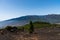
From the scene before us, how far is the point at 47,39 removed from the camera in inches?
866

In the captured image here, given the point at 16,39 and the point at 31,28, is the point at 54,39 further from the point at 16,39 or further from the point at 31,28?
the point at 31,28

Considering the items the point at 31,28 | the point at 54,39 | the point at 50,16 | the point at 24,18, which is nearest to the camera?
the point at 54,39

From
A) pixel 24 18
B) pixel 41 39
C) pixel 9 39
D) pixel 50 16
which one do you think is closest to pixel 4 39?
pixel 9 39

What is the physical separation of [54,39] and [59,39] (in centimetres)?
53

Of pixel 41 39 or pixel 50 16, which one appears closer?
pixel 41 39

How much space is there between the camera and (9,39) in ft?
73.4

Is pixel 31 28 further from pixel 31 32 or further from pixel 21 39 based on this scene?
pixel 21 39

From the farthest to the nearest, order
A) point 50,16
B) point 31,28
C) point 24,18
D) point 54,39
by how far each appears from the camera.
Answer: point 50,16
point 24,18
point 31,28
point 54,39

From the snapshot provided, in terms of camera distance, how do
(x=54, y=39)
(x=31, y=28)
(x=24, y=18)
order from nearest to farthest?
(x=54, y=39), (x=31, y=28), (x=24, y=18)

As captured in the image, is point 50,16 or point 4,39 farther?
point 50,16

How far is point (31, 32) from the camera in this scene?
2848 centimetres

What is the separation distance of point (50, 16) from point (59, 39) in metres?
80.8

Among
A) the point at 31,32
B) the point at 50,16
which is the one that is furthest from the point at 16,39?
the point at 50,16

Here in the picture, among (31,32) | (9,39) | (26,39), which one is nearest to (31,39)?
(26,39)
